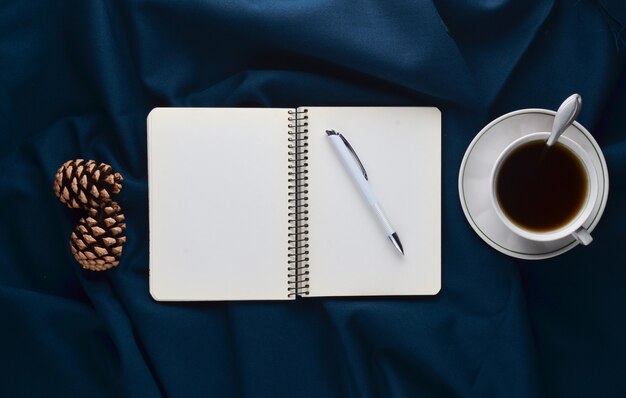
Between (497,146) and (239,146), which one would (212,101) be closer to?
(239,146)

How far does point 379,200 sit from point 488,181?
5.6 inches

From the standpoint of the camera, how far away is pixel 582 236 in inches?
30.7

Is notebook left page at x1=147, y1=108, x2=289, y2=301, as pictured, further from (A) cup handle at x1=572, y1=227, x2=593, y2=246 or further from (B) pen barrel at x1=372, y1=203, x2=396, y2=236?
(A) cup handle at x1=572, y1=227, x2=593, y2=246

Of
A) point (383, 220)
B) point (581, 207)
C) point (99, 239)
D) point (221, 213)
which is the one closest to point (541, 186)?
point (581, 207)

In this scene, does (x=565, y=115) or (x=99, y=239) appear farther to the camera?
(x=99, y=239)

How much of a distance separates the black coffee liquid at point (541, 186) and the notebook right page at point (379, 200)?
0.32ft

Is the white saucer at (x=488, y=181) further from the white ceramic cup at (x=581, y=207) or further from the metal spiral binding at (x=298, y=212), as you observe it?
the metal spiral binding at (x=298, y=212)

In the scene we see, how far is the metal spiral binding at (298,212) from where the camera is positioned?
89cm

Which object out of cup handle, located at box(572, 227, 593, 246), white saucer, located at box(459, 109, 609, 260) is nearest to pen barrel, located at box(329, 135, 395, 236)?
white saucer, located at box(459, 109, 609, 260)

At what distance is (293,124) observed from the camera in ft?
2.92

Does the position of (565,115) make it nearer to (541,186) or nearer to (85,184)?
(541,186)

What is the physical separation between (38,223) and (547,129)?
2.27 feet

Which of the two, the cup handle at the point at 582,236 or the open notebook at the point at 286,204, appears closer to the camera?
the cup handle at the point at 582,236

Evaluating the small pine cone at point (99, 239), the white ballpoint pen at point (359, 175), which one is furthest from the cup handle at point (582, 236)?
the small pine cone at point (99, 239)
